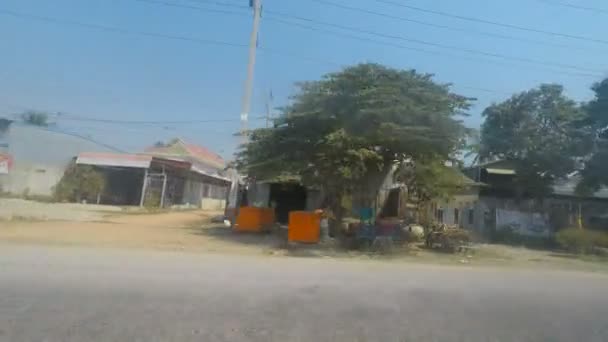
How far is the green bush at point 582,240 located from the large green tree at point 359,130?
6364 millimetres

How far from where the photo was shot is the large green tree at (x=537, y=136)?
76.9 ft

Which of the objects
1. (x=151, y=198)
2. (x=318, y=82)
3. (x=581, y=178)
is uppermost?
(x=318, y=82)

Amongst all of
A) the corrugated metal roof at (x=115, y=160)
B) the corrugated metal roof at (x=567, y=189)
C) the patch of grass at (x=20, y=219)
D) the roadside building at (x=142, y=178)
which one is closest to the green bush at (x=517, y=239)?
the corrugated metal roof at (x=567, y=189)

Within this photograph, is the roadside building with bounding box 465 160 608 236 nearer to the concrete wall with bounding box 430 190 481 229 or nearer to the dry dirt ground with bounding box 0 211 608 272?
the concrete wall with bounding box 430 190 481 229

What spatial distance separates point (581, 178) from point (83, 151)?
31.6 m

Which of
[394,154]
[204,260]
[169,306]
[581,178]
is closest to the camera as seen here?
[169,306]

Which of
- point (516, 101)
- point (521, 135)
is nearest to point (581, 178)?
point (521, 135)

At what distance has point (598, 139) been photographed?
72.7ft

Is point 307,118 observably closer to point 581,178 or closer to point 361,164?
point 361,164

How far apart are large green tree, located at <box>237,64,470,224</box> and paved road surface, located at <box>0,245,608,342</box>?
20.0 ft

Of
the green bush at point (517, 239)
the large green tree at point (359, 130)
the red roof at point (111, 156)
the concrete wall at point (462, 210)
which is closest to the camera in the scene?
the large green tree at point (359, 130)

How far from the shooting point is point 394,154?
18.2m

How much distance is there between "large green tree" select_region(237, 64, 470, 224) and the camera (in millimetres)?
16094

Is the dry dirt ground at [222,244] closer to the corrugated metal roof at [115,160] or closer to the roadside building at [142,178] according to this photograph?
the roadside building at [142,178]
